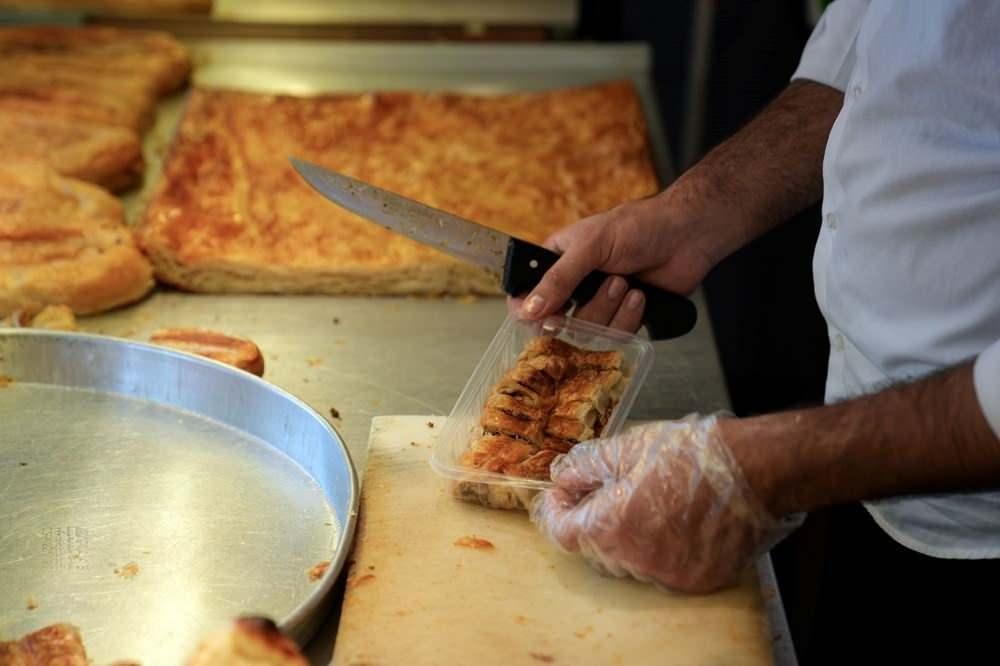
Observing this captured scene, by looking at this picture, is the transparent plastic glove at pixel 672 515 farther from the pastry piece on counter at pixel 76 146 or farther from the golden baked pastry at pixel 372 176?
the pastry piece on counter at pixel 76 146

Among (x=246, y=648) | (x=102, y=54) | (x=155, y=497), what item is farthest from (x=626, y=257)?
(x=102, y=54)

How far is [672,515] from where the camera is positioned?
159 cm

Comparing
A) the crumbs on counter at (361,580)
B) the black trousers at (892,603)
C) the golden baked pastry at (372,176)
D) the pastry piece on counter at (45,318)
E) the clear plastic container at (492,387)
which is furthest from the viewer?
the golden baked pastry at (372,176)

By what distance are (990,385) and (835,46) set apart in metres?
1.00

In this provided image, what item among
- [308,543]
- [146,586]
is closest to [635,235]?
[308,543]

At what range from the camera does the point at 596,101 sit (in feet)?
11.1

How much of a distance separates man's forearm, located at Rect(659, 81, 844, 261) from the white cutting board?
745 millimetres

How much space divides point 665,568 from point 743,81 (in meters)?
3.56

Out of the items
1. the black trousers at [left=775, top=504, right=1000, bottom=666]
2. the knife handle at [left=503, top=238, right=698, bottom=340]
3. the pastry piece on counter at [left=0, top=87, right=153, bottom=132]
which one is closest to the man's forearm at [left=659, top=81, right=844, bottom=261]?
the knife handle at [left=503, top=238, right=698, bottom=340]

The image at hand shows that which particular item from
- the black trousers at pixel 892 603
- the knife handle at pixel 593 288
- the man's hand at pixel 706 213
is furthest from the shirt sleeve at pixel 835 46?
the black trousers at pixel 892 603

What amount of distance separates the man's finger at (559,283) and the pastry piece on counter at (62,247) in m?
0.93

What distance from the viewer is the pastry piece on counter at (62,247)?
2.44m

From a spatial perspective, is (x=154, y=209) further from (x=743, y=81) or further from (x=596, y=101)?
(x=743, y=81)

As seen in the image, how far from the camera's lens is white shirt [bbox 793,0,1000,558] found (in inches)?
67.8
